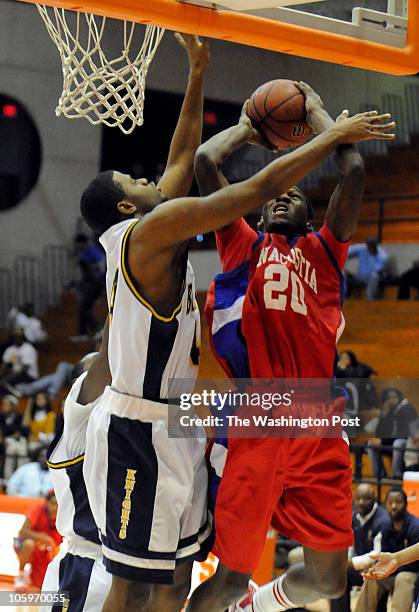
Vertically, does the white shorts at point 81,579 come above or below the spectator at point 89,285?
below

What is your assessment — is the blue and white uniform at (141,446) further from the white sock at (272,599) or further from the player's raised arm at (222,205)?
the white sock at (272,599)

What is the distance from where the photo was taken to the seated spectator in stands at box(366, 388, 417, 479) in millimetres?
8500

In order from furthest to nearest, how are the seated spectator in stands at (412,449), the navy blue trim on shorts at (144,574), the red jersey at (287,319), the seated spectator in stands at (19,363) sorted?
the seated spectator in stands at (19,363) < the seated spectator in stands at (412,449) < the red jersey at (287,319) < the navy blue trim on shorts at (144,574)

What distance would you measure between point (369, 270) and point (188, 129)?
309 inches

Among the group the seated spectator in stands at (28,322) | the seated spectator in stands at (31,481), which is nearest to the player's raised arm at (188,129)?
the seated spectator in stands at (31,481)

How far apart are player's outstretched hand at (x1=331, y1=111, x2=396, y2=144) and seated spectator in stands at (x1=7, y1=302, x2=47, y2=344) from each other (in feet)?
33.8

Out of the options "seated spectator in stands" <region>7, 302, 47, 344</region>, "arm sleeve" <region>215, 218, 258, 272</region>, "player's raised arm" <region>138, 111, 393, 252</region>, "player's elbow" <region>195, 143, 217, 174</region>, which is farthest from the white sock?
"seated spectator in stands" <region>7, 302, 47, 344</region>

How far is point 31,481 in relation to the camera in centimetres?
919

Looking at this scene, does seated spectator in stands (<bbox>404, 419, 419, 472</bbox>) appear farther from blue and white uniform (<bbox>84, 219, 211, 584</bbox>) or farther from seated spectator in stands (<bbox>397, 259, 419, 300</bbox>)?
blue and white uniform (<bbox>84, 219, 211, 584</bbox>)

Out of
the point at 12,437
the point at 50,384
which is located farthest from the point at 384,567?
the point at 50,384

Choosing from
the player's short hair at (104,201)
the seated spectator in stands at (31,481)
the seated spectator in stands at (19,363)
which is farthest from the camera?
the seated spectator in stands at (19,363)

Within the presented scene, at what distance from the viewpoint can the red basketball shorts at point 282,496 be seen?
3.76 m

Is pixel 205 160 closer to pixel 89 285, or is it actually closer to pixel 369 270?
pixel 369 270

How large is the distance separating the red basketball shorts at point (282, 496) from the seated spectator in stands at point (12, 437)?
658cm
